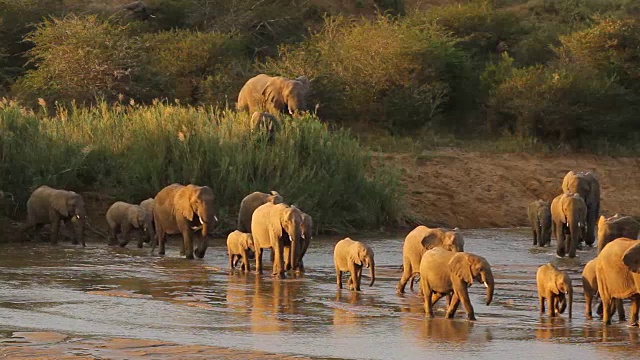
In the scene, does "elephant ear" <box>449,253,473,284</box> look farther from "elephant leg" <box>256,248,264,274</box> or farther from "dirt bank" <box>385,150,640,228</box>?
"dirt bank" <box>385,150,640,228</box>

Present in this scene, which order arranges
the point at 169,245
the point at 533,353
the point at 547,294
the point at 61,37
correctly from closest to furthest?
the point at 533,353 → the point at 547,294 → the point at 169,245 → the point at 61,37

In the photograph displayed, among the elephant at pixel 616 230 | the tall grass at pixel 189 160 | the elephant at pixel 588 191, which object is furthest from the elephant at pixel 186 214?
the elephant at pixel 588 191

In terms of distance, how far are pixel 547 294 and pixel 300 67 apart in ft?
Result: 65.5

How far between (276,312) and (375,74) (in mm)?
20778

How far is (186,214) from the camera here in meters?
20.1

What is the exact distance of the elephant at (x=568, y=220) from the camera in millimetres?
21828

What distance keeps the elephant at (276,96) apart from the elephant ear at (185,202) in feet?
24.4

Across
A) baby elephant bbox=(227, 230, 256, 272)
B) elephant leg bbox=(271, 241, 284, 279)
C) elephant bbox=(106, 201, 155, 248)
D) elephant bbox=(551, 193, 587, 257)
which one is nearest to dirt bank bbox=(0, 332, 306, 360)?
elephant leg bbox=(271, 241, 284, 279)

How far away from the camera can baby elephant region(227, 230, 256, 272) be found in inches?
734

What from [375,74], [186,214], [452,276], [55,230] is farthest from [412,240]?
[375,74]

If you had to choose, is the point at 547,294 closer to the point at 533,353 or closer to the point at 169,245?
the point at 533,353

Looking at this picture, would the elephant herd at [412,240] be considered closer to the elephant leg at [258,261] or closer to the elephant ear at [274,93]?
the elephant leg at [258,261]

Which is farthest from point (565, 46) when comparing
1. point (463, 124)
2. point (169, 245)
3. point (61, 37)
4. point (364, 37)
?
point (169, 245)

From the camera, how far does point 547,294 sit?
14906 millimetres
